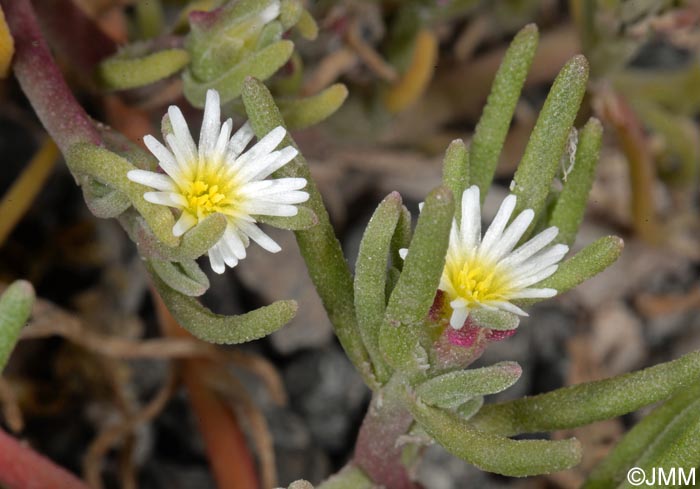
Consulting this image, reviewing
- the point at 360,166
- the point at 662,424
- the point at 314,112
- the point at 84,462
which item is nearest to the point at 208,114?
the point at 314,112

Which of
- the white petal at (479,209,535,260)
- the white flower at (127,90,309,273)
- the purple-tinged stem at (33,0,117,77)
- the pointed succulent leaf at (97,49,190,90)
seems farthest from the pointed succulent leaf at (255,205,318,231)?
the purple-tinged stem at (33,0,117,77)

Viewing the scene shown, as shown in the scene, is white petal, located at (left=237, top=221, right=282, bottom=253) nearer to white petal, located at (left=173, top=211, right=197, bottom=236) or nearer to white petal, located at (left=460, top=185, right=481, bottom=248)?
white petal, located at (left=173, top=211, right=197, bottom=236)

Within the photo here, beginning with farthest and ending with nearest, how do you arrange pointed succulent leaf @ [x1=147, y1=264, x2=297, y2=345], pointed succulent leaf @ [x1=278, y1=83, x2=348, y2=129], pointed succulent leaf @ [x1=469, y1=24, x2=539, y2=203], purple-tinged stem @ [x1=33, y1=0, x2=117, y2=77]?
purple-tinged stem @ [x1=33, y1=0, x2=117, y2=77]
pointed succulent leaf @ [x1=278, y1=83, x2=348, y2=129]
pointed succulent leaf @ [x1=469, y1=24, x2=539, y2=203]
pointed succulent leaf @ [x1=147, y1=264, x2=297, y2=345]

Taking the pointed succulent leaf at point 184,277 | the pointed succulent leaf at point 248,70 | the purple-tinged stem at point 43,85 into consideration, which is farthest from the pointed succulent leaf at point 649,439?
the purple-tinged stem at point 43,85

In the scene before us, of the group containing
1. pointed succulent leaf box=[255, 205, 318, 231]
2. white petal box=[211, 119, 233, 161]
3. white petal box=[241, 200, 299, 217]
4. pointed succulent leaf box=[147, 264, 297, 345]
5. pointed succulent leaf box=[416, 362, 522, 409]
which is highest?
white petal box=[211, 119, 233, 161]

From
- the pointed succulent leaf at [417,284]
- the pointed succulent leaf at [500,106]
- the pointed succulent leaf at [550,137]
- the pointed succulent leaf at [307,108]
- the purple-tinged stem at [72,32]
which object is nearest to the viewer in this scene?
the pointed succulent leaf at [417,284]

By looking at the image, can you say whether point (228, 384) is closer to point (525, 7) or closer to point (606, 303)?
point (606, 303)

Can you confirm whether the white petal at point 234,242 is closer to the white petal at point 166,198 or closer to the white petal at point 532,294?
the white petal at point 166,198

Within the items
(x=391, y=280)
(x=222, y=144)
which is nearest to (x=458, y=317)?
(x=391, y=280)
